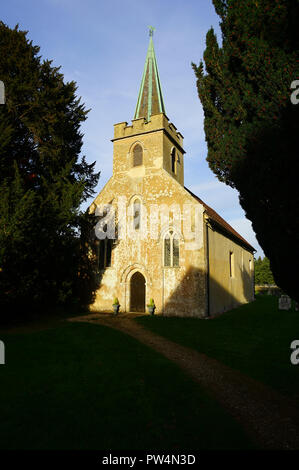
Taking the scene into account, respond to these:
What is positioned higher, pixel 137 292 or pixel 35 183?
pixel 35 183

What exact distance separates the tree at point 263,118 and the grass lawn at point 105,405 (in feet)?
15.6

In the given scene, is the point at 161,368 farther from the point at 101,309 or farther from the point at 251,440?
the point at 101,309

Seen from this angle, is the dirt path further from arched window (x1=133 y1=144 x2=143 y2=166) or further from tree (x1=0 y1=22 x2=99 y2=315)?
arched window (x1=133 y1=144 x2=143 y2=166)

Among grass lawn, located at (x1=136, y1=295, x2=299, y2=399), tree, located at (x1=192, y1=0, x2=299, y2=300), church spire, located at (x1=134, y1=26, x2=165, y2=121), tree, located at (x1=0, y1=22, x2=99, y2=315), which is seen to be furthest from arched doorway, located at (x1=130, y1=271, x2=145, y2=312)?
church spire, located at (x1=134, y1=26, x2=165, y2=121)

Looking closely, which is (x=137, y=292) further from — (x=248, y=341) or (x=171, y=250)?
(x=248, y=341)

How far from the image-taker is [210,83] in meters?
10.3

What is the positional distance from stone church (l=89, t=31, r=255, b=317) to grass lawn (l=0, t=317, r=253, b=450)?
27.5 ft

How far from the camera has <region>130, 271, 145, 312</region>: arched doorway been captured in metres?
18.2

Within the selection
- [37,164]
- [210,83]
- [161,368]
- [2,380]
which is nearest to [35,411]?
[2,380]

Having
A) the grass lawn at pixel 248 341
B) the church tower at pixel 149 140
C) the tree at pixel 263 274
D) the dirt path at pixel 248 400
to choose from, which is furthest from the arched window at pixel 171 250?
the tree at pixel 263 274

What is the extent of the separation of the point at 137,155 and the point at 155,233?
597 centimetres

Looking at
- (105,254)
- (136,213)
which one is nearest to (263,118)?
(136,213)

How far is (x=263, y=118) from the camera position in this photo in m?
8.30

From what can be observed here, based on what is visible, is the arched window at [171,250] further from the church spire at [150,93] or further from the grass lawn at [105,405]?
the church spire at [150,93]
